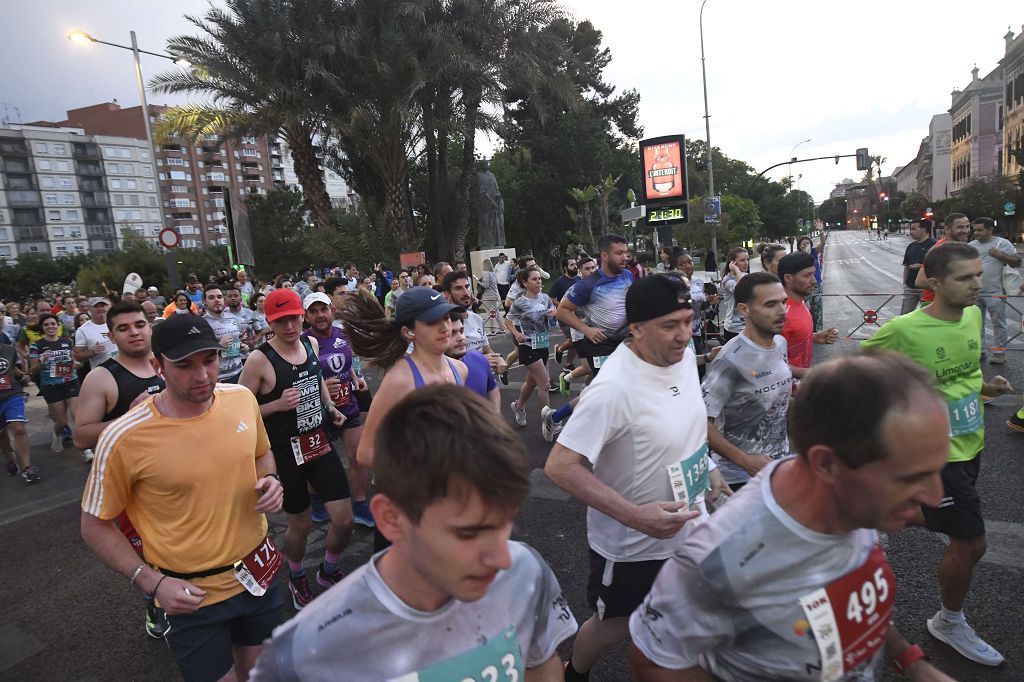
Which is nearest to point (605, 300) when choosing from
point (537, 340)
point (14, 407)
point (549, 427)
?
point (537, 340)

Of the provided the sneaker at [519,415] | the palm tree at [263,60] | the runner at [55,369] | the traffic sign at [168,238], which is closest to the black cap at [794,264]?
the sneaker at [519,415]

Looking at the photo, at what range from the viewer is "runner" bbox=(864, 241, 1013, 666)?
2.86 m

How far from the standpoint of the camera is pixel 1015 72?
194ft

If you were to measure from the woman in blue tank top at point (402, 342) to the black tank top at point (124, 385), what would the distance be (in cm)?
146

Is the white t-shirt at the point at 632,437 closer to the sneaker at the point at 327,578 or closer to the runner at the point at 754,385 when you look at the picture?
the runner at the point at 754,385

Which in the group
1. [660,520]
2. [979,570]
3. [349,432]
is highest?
[660,520]

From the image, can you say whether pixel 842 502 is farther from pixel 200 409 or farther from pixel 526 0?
pixel 526 0

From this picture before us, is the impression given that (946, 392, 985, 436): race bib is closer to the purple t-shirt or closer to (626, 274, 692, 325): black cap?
(626, 274, 692, 325): black cap

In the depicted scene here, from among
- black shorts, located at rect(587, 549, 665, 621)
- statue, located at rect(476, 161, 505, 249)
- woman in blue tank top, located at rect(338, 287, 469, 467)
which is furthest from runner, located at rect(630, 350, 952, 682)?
statue, located at rect(476, 161, 505, 249)

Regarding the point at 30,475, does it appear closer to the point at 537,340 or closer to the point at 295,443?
the point at 295,443

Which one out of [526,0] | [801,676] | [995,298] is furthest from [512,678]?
[526,0]

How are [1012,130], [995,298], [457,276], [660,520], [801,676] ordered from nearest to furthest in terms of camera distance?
[801,676]
[660,520]
[457,276]
[995,298]
[1012,130]

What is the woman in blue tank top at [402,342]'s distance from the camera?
300cm

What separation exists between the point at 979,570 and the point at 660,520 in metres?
2.81
